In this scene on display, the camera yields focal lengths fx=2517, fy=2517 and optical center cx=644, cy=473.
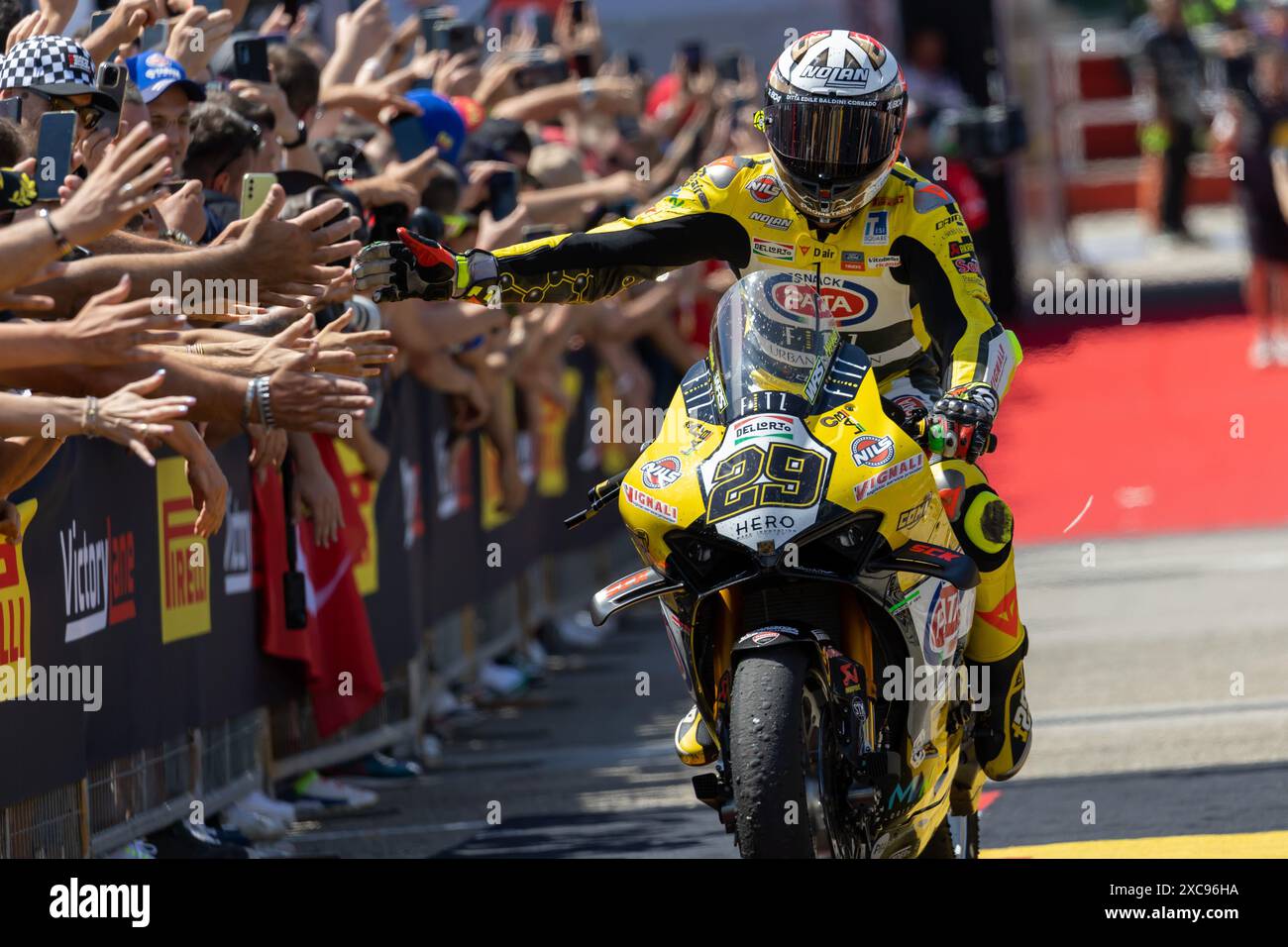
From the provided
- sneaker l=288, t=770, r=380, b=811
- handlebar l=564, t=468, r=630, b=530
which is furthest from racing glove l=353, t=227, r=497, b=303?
sneaker l=288, t=770, r=380, b=811

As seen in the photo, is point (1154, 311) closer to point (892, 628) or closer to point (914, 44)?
point (914, 44)

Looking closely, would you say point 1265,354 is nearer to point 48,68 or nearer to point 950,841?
point 950,841

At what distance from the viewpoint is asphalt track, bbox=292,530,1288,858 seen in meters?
8.02

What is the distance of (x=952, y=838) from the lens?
23.3ft

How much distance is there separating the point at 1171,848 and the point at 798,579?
6.73 feet

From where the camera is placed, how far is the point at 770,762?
5.61 meters

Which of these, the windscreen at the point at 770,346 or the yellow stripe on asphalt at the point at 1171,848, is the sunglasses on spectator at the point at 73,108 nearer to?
the windscreen at the point at 770,346

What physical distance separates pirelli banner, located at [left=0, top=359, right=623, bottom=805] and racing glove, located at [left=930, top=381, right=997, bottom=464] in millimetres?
2480

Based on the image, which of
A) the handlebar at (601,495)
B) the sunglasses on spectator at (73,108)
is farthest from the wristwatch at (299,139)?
the handlebar at (601,495)

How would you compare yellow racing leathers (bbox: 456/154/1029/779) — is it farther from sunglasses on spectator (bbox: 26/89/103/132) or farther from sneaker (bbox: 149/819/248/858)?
sneaker (bbox: 149/819/248/858)

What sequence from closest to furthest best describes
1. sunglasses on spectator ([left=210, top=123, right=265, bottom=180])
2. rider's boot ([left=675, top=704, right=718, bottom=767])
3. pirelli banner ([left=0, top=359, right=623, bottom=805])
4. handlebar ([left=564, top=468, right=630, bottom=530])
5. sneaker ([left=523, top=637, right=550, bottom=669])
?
handlebar ([left=564, top=468, right=630, bottom=530]), rider's boot ([left=675, top=704, right=718, bottom=767]), pirelli banner ([left=0, top=359, right=623, bottom=805]), sunglasses on spectator ([left=210, top=123, right=265, bottom=180]), sneaker ([left=523, top=637, right=550, bottom=669])

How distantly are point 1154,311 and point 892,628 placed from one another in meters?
20.9

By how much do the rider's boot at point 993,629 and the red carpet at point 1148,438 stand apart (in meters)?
5.23
